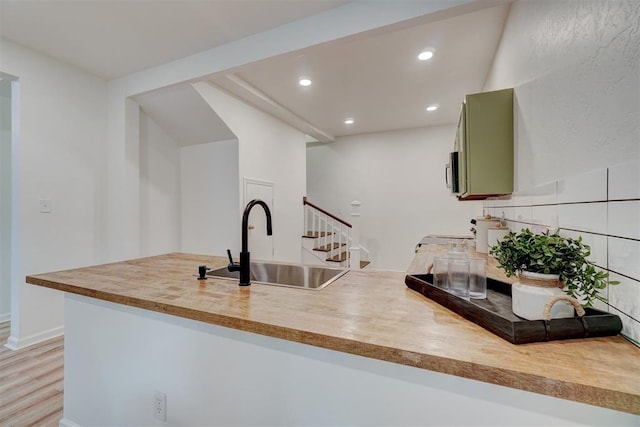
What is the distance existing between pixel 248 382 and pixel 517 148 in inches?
78.0

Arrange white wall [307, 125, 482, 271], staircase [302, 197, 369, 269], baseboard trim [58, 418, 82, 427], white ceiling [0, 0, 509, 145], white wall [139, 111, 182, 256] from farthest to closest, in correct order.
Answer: white wall [307, 125, 482, 271] < staircase [302, 197, 369, 269] < white wall [139, 111, 182, 256] < white ceiling [0, 0, 509, 145] < baseboard trim [58, 418, 82, 427]

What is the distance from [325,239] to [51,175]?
3608mm

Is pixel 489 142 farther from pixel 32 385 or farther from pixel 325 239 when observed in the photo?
pixel 32 385

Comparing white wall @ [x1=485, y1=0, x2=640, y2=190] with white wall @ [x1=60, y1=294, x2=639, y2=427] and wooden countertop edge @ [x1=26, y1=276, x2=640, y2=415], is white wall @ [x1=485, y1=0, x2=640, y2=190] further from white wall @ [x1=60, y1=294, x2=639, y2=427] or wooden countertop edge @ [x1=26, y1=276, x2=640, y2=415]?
white wall @ [x1=60, y1=294, x2=639, y2=427]

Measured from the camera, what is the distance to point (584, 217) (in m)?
0.97

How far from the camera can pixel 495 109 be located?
191 cm

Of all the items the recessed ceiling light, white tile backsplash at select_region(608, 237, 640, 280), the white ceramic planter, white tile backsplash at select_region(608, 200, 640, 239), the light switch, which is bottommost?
the white ceramic planter

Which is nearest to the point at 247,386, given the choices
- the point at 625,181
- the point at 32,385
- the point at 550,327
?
the point at 550,327

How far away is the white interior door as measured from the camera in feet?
12.0

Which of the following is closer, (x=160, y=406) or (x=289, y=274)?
(x=160, y=406)

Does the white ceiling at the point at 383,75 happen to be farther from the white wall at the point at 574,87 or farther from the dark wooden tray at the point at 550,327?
the dark wooden tray at the point at 550,327

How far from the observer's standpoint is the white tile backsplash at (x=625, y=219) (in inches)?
27.8

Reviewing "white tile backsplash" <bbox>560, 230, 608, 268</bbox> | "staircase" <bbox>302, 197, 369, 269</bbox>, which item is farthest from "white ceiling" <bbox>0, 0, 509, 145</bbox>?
"staircase" <bbox>302, 197, 369, 269</bbox>

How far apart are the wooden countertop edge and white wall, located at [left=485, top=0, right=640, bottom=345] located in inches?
11.2
